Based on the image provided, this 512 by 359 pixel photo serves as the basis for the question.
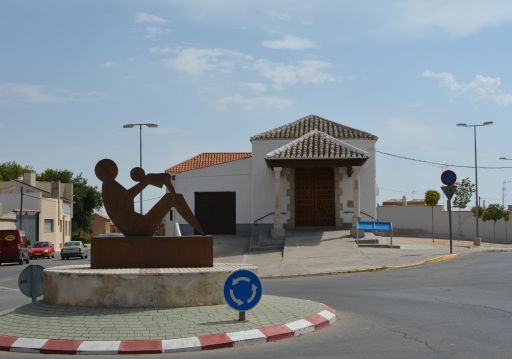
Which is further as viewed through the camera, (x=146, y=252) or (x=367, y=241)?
(x=367, y=241)

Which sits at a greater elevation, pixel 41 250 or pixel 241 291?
pixel 241 291

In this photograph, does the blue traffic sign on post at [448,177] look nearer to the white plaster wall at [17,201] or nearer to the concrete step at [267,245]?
the concrete step at [267,245]

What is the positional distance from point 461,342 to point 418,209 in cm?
4934

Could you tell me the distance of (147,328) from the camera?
9781 millimetres

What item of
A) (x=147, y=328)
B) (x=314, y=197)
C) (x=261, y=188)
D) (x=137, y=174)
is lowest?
(x=147, y=328)

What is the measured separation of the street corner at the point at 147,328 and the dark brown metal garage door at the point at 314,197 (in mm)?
23237

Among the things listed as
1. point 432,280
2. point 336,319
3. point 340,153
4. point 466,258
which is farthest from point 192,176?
point 336,319

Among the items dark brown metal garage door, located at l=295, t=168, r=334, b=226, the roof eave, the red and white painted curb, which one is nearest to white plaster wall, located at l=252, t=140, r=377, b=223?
dark brown metal garage door, located at l=295, t=168, r=334, b=226

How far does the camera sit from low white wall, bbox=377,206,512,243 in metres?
56.7

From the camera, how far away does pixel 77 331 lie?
9.58 m

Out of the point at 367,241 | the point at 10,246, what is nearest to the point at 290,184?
the point at 367,241

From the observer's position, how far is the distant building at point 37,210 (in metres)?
62.7

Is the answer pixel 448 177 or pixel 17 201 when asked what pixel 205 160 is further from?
pixel 17 201

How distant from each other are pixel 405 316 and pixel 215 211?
88.2 feet
